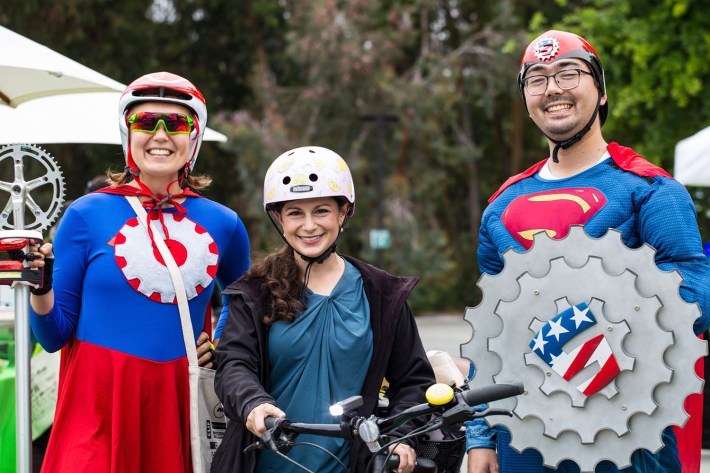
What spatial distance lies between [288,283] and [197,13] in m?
31.6

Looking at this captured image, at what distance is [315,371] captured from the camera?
3357mm

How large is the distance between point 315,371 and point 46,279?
100cm

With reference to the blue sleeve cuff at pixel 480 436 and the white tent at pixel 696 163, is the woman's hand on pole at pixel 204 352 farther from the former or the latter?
the white tent at pixel 696 163

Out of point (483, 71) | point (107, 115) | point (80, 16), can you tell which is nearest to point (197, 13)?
point (80, 16)

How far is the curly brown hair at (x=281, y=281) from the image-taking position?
11.1ft

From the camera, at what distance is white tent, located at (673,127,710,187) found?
9.85 metres

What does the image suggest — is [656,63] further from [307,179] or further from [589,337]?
[589,337]

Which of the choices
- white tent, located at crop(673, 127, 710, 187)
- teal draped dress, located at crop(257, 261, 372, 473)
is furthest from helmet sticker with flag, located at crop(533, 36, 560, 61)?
white tent, located at crop(673, 127, 710, 187)

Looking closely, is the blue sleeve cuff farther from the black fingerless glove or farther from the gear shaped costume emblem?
the black fingerless glove

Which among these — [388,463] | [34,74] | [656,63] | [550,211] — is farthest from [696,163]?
[656,63]

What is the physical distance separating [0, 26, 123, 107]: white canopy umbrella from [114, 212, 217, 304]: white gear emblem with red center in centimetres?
160

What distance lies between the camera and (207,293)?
12.8 feet

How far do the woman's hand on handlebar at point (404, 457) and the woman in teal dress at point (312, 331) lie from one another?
0.82 ft

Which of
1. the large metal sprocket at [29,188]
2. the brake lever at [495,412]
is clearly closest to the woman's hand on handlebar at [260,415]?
the brake lever at [495,412]
